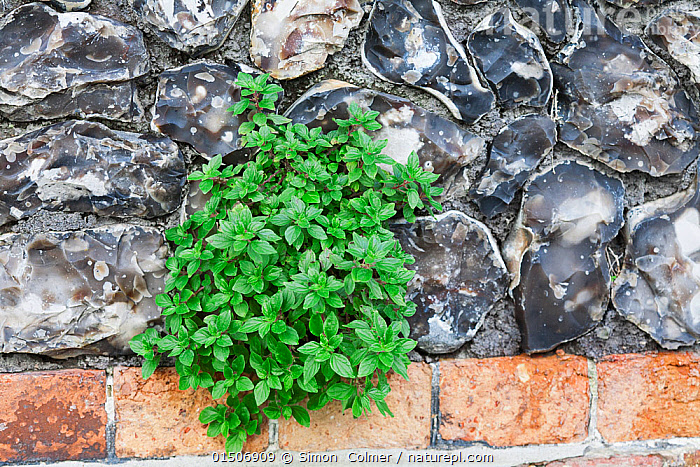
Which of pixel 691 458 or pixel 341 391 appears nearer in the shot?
pixel 341 391

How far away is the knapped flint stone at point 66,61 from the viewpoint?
0.96 meters

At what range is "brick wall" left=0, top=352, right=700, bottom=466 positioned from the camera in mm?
1048

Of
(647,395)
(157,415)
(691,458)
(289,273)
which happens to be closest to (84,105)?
(289,273)

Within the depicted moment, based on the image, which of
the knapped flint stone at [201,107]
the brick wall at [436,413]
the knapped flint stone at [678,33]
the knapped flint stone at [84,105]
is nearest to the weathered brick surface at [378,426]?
the brick wall at [436,413]

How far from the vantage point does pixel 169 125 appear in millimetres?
1025

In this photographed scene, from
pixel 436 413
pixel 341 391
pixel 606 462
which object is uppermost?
pixel 341 391

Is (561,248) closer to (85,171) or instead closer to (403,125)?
(403,125)

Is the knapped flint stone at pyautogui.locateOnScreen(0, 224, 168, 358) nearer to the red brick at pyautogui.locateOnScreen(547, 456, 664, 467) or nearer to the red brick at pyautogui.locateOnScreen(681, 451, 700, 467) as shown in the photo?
the red brick at pyautogui.locateOnScreen(547, 456, 664, 467)

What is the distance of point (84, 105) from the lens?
3.28 feet

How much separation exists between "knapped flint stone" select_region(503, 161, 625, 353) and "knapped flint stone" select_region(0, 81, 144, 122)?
0.77 m

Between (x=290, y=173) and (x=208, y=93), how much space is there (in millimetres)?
216

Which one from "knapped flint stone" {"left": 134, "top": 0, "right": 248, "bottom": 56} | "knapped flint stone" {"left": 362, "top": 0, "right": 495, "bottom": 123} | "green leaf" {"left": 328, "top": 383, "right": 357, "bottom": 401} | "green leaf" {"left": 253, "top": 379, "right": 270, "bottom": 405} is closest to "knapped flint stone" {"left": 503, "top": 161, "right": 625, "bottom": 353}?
"knapped flint stone" {"left": 362, "top": 0, "right": 495, "bottom": 123}

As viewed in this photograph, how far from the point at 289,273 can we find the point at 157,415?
40 cm

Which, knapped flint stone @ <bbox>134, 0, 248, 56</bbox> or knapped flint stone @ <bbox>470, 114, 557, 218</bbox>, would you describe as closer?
knapped flint stone @ <bbox>134, 0, 248, 56</bbox>
